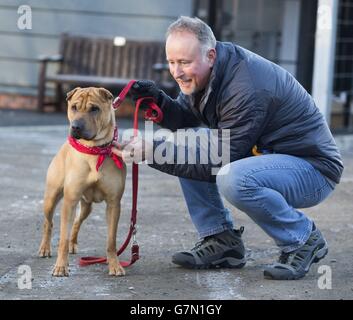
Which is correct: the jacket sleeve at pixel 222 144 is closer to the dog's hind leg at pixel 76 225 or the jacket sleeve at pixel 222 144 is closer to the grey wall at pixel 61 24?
the dog's hind leg at pixel 76 225

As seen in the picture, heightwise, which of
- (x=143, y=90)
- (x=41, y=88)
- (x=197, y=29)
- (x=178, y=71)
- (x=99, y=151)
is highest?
(x=197, y=29)

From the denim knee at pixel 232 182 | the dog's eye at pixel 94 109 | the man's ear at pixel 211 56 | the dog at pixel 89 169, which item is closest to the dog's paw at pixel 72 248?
the dog at pixel 89 169

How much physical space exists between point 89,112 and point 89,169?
1.04 feet

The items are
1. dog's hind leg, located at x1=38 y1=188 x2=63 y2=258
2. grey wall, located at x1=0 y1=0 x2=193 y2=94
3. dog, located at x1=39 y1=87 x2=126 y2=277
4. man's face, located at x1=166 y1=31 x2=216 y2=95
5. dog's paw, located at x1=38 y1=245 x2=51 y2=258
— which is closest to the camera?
man's face, located at x1=166 y1=31 x2=216 y2=95

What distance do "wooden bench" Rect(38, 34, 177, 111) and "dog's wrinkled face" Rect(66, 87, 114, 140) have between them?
662 centimetres

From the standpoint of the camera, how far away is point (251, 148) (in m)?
4.63

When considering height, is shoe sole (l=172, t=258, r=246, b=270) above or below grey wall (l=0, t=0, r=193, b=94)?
below

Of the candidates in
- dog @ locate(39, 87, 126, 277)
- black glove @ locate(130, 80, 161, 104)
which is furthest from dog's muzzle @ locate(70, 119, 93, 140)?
black glove @ locate(130, 80, 161, 104)

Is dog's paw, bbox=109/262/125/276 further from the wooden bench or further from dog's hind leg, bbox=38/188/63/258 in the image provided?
the wooden bench

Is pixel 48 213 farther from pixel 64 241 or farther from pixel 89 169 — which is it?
pixel 89 169

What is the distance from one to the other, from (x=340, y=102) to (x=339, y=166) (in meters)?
6.93

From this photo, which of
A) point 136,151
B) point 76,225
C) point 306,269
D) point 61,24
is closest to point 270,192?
point 306,269

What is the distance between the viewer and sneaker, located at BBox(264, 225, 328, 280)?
15.0 ft
